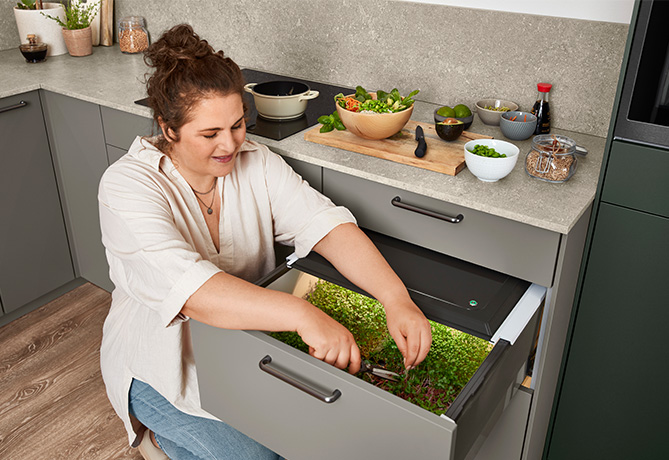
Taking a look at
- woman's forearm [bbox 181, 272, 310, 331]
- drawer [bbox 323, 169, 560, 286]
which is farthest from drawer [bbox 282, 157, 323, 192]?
woman's forearm [bbox 181, 272, 310, 331]

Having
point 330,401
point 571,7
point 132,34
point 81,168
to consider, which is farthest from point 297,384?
point 132,34

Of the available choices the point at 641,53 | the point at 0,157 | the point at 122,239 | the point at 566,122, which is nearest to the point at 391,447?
the point at 122,239

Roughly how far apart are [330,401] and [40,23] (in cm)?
207

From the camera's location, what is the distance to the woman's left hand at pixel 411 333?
1.19 metres

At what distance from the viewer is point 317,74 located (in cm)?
219

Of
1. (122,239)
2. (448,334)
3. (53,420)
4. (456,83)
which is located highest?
(456,83)

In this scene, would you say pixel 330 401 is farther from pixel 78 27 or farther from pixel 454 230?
pixel 78 27

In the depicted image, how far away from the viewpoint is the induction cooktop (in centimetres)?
172

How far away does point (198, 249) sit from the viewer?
1.42 meters

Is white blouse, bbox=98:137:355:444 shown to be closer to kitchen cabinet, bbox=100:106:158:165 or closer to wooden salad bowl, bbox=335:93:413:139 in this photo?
wooden salad bowl, bbox=335:93:413:139

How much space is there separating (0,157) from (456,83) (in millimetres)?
1495

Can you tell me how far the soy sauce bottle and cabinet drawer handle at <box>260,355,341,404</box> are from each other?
A: 1.00 metres

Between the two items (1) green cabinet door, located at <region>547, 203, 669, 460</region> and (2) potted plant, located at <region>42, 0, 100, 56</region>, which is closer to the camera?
(1) green cabinet door, located at <region>547, 203, 669, 460</region>

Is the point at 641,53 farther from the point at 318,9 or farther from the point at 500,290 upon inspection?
the point at 318,9
